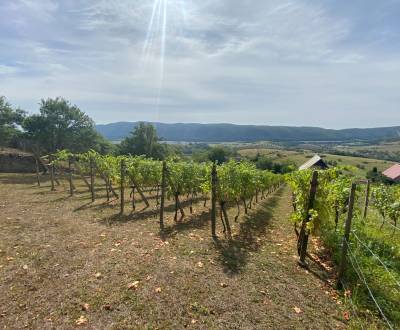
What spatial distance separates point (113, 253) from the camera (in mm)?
8258

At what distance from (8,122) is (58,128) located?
20.9ft

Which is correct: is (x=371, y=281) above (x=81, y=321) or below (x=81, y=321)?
below

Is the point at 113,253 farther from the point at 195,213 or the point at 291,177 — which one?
the point at 195,213

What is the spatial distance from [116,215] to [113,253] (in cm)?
571

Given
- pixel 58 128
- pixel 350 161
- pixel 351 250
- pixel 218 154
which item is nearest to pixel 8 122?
pixel 58 128

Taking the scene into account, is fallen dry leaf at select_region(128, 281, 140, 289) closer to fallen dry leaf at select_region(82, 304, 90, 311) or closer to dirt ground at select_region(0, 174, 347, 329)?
dirt ground at select_region(0, 174, 347, 329)

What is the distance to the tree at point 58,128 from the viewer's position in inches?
1743

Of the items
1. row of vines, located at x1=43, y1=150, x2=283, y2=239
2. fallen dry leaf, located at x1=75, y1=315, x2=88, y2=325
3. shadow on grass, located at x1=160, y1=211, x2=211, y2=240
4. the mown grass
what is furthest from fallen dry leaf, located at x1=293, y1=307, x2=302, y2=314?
shadow on grass, located at x1=160, y1=211, x2=211, y2=240

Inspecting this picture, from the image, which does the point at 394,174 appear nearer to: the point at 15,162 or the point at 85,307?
the point at 15,162

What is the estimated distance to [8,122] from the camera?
42.2 meters

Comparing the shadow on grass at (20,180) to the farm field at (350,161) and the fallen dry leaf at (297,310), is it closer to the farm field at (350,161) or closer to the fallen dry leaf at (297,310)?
the fallen dry leaf at (297,310)

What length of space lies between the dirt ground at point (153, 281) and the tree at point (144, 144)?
47.1 meters

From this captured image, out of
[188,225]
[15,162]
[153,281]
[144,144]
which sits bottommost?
[15,162]

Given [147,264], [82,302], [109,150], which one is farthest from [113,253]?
[109,150]
